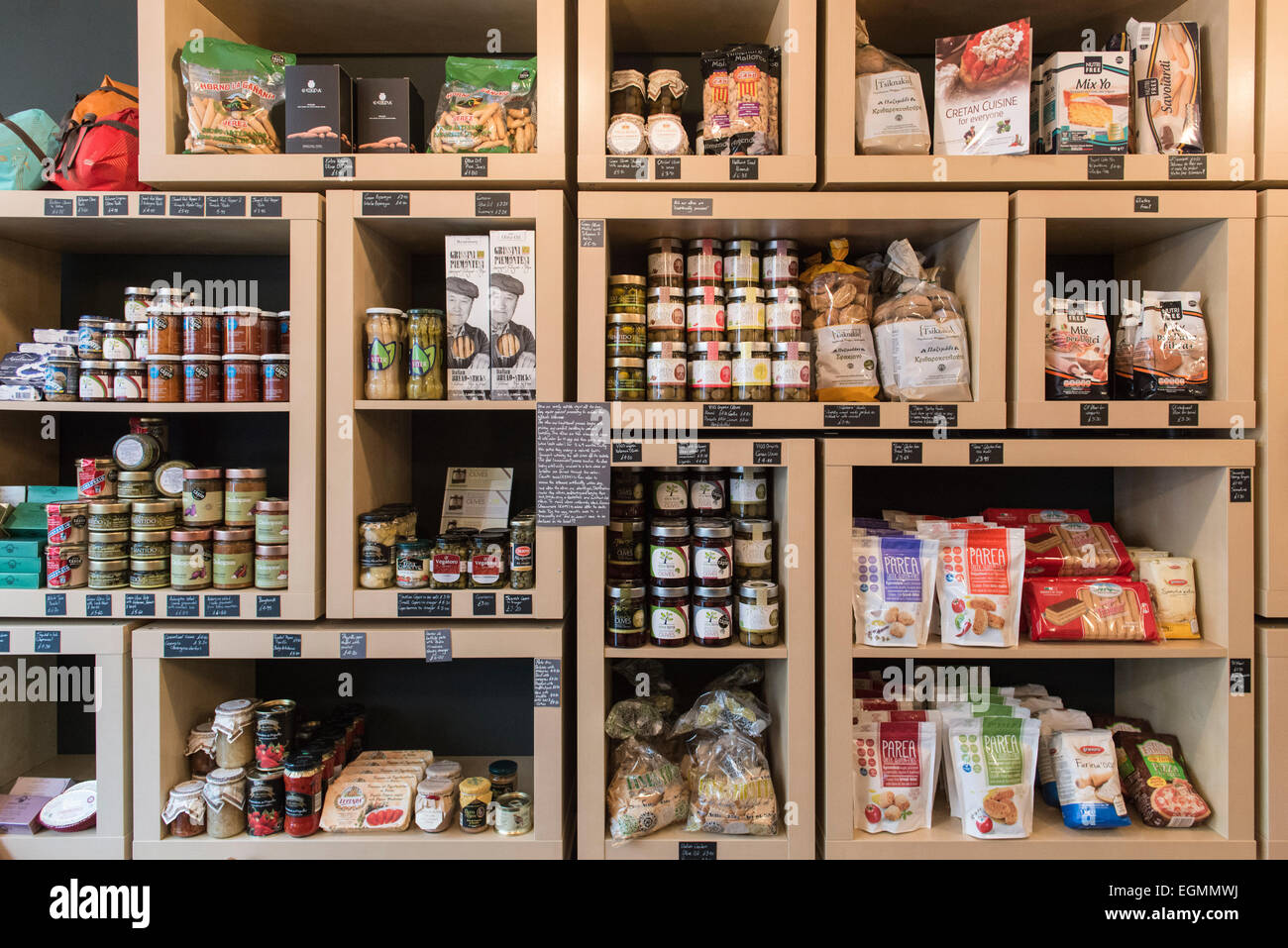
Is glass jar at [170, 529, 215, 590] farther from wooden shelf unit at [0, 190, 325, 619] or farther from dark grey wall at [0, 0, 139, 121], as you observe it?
dark grey wall at [0, 0, 139, 121]

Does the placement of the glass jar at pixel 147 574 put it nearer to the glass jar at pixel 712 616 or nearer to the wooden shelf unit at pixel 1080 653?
the glass jar at pixel 712 616

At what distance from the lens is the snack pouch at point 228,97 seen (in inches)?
73.3

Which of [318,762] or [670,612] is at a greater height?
[670,612]

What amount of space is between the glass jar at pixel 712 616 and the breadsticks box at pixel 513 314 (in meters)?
0.67

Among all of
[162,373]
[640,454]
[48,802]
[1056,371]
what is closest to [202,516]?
[162,373]

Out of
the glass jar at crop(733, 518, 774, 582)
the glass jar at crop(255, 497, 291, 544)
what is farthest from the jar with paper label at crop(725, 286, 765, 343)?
the glass jar at crop(255, 497, 291, 544)

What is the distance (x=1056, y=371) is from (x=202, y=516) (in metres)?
2.19

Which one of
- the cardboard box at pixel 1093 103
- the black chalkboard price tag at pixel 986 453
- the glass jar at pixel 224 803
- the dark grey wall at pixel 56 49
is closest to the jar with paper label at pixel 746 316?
the black chalkboard price tag at pixel 986 453

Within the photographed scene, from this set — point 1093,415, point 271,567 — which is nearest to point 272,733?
point 271,567

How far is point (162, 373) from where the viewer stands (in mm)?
1896

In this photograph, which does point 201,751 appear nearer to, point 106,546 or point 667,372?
point 106,546

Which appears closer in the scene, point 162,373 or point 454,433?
point 162,373
